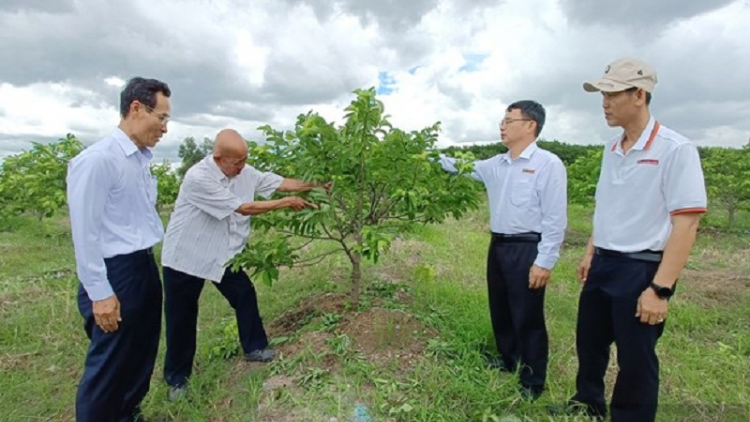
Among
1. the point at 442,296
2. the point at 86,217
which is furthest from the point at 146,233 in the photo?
the point at 442,296

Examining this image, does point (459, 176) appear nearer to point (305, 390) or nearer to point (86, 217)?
point (305, 390)

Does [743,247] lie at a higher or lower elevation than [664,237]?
lower

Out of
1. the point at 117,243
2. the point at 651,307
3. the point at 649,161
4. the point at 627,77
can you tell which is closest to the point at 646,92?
the point at 627,77

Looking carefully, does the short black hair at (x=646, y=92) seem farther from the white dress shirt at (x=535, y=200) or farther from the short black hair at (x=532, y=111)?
the short black hair at (x=532, y=111)

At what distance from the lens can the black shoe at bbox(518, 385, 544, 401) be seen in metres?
3.30

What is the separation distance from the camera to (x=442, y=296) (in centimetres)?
498

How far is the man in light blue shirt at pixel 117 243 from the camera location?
2.46m

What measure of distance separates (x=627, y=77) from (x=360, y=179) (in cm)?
180

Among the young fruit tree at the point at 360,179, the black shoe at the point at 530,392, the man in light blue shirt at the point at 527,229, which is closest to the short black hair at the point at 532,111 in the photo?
the man in light blue shirt at the point at 527,229

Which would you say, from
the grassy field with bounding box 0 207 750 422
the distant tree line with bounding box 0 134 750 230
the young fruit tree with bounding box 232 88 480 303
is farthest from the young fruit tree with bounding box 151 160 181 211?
the young fruit tree with bounding box 232 88 480 303

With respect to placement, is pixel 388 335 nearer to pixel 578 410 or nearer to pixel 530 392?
pixel 530 392

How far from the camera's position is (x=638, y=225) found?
8.33ft

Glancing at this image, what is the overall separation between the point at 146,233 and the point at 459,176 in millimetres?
2139

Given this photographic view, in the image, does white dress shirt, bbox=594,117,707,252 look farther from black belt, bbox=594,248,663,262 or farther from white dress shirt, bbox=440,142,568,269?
white dress shirt, bbox=440,142,568,269
